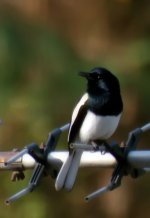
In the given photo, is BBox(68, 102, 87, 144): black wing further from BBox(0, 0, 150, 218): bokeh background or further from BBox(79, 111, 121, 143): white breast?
BBox(0, 0, 150, 218): bokeh background

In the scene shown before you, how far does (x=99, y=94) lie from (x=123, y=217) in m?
3.00

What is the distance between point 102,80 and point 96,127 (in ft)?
0.51

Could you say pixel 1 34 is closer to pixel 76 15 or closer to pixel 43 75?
pixel 43 75

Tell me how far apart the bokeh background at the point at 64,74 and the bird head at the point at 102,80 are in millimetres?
2012

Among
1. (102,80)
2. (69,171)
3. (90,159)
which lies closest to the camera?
(90,159)

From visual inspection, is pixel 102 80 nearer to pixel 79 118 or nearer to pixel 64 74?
pixel 79 118

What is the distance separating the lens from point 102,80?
3.46 meters

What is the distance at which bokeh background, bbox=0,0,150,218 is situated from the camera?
5.77 metres

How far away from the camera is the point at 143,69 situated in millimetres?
5809

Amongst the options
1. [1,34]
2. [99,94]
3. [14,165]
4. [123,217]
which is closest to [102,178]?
[123,217]

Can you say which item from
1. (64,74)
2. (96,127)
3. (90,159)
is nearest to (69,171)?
(90,159)

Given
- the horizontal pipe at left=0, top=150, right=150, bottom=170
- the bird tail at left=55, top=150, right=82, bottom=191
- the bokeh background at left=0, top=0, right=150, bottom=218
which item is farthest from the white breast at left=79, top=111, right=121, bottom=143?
the bokeh background at left=0, top=0, right=150, bottom=218

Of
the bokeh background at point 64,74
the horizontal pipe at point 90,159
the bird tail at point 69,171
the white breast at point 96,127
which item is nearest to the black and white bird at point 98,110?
the white breast at point 96,127

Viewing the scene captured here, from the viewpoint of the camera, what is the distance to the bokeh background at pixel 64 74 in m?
5.77
